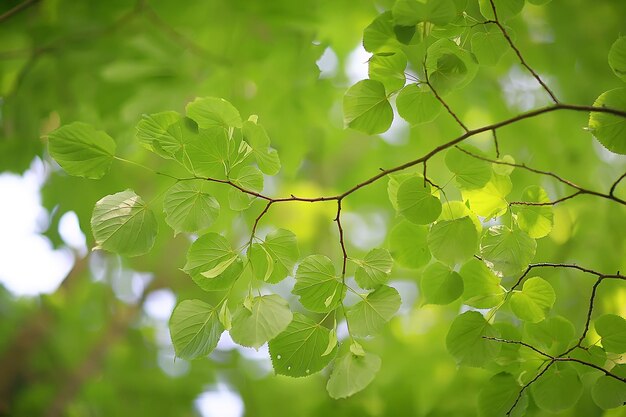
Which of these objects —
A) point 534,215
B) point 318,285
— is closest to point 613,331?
point 534,215

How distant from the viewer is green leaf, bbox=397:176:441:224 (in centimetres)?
63

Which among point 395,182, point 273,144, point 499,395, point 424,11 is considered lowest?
point 273,144

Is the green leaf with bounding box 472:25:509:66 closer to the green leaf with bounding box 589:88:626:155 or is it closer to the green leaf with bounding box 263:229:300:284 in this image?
the green leaf with bounding box 589:88:626:155

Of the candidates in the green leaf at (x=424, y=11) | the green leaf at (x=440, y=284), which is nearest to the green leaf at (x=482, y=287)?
the green leaf at (x=440, y=284)

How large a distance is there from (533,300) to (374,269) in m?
0.22

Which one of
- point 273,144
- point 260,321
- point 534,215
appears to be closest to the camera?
point 260,321

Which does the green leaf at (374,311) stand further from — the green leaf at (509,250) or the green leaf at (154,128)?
the green leaf at (154,128)

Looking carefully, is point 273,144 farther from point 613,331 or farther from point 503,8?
point 613,331

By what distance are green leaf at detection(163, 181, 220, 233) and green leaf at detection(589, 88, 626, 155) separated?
486 millimetres

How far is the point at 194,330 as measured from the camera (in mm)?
611

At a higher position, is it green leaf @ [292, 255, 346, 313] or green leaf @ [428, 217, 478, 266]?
green leaf @ [428, 217, 478, 266]

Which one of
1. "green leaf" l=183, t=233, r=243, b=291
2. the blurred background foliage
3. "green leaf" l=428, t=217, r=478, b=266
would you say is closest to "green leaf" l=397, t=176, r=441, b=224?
"green leaf" l=428, t=217, r=478, b=266

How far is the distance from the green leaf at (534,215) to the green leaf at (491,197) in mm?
24

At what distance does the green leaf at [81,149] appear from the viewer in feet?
2.04
